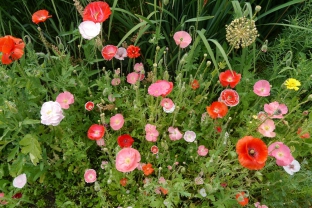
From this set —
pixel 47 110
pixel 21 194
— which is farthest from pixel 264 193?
pixel 21 194

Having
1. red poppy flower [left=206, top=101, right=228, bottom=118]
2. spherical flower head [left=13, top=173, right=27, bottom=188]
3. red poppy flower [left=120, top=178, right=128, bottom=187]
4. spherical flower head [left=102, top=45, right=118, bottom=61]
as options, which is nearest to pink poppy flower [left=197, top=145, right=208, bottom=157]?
red poppy flower [left=206, top=101, right=228, bottom=118]

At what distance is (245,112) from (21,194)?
139cm

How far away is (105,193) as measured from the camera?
6.04 feet

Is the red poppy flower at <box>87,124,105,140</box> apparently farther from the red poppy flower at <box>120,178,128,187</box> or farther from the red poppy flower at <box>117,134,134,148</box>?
the red poppy flower at <box>120,178,128,187</box>

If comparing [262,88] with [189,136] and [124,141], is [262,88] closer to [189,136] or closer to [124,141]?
[189,136]

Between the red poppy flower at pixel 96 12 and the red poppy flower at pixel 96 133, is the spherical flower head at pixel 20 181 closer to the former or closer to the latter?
the red poppy flower at pixel 96 133

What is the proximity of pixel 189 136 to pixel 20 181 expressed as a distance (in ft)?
3.17

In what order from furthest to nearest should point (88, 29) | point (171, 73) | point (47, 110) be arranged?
point (171, 73), point (88, 29), point (47, 110)

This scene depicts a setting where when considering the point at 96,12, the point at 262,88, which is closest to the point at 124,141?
the point at 96,12

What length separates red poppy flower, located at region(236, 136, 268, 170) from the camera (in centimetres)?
131

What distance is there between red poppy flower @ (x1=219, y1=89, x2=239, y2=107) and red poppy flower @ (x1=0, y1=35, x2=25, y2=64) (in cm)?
105

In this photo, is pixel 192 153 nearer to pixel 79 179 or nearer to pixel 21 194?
pixel 79 179

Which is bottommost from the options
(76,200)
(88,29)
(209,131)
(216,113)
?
(76,200)

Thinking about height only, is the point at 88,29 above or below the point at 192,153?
above
